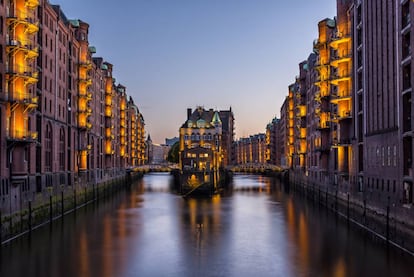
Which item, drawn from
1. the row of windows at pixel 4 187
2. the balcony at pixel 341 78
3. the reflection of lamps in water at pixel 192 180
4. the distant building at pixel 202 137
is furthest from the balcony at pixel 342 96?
the distant building at pixel 202 137

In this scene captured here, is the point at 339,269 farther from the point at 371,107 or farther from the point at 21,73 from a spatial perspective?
the point at 21,73

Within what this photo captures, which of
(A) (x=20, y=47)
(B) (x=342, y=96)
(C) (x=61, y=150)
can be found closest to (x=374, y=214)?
(B) (x=342, y=96)

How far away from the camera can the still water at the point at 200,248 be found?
108ft

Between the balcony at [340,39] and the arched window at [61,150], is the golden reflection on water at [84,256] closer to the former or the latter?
the arched window at [61,150]

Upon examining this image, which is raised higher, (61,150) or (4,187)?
(61,150)

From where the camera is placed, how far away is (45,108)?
58.4 metres

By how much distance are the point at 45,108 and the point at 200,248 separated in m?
28.0

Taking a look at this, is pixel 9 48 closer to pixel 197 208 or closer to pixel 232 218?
pixel 232 218

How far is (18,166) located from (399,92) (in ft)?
106

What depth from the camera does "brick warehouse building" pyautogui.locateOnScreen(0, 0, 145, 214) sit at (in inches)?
1713

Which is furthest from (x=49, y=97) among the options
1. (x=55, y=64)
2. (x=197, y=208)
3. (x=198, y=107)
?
(x=198, y=107)

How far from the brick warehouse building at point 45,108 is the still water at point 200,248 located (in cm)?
558

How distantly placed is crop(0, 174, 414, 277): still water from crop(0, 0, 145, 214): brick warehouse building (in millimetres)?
5582

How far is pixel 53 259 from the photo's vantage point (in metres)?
35.7
